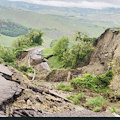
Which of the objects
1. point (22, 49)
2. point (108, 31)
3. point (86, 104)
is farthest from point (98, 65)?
point (22, 49)

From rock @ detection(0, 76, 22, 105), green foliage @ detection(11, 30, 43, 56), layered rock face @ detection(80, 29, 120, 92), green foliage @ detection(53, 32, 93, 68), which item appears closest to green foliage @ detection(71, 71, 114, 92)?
rock @ detection(0, 76, 22, 105)

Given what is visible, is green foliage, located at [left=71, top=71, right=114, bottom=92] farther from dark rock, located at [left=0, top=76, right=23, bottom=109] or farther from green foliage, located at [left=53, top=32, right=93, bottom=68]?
green foliage, located at [left=53, top=32, right=93, bottom=68]

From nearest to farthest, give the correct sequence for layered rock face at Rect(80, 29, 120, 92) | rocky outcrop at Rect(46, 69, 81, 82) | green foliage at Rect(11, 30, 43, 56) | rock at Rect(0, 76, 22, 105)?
rock at Rect(0, 76, 22, 105), layered rock face at Rect(80, 29, 120, 92), rocky outcrop at Rect(46, 69, 81, 82), green foliage at Rect(11, 30, 43, 56)

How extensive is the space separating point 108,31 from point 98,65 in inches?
218

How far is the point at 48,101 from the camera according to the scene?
34.7 ft

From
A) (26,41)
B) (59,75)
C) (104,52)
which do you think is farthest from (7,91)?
(26,41)

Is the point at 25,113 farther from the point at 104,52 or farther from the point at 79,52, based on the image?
the point at 79,52

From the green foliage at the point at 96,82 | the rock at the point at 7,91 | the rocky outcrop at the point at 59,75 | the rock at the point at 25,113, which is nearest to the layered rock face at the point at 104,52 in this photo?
the rocky outcrop at the point at 59,75

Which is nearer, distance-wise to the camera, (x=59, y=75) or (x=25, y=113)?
(x=25, y=113)

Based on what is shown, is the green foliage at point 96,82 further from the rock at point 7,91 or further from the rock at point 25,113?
the rock at point 25,113

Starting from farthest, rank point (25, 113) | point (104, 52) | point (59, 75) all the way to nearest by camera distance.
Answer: point (104, 52), point (59, 75), point (25, 113)

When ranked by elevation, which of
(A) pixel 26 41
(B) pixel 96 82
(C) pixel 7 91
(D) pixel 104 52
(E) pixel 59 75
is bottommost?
(A) pixel 26 41

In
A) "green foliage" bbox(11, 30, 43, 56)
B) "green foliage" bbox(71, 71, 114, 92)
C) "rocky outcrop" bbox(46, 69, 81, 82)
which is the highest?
"green foliage" bbox(71, 71, 114, 92)

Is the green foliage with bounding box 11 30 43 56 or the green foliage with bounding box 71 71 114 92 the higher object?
the green foliage with bounding box 71 71 114 92
